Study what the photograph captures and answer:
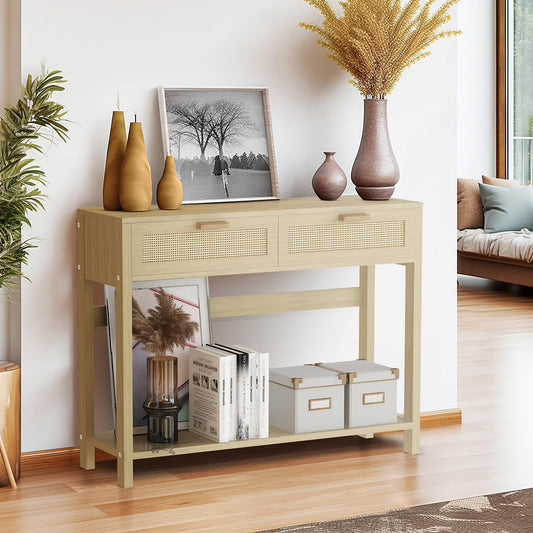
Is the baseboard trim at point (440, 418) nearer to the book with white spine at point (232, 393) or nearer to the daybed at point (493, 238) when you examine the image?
the book with white spine at point (232, 393)

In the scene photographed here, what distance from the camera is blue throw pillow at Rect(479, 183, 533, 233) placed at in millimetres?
8422

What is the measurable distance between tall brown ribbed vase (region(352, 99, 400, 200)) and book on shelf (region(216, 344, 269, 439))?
75cm

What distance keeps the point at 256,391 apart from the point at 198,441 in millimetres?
264

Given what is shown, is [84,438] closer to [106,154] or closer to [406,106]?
[106,154]

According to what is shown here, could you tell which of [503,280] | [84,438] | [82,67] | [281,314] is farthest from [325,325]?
[503,280]

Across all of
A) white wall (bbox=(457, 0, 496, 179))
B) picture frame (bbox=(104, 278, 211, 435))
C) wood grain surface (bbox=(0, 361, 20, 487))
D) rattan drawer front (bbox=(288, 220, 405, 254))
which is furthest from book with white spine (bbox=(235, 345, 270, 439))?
white wall (bbox=(457, 0, 496, 179))

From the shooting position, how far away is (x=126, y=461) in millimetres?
3553

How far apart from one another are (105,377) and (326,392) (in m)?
0.81

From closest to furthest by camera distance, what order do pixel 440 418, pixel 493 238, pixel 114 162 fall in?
pixel 114 162, pixel 440 418, pixel 493 238

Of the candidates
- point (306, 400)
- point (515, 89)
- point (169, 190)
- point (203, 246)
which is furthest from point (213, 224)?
point (515, 89)

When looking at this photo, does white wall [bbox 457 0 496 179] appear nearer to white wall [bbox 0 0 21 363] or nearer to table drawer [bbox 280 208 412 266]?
table drawer [bbox 280 208 412 266]

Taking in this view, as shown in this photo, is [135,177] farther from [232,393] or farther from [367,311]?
[367,311]

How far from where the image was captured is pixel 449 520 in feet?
10.6

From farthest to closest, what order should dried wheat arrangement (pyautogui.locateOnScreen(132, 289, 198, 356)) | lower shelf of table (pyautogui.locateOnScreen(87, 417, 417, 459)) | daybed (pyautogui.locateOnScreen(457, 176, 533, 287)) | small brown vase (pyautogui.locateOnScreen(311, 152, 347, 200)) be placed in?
1. daybed (pyautogui.locateOnScreen(457, 176, 533, 287))
2. small brown vase (pyautogui.locateOnScreen(311, 152, 347, 200))
3. dried wheat arrangement (pyautogui.locateOnScreen(132, 289, 198, 356))
4. lower shelf of table (pyautogui.locateOnScreen(87, 417, 417, 459))
